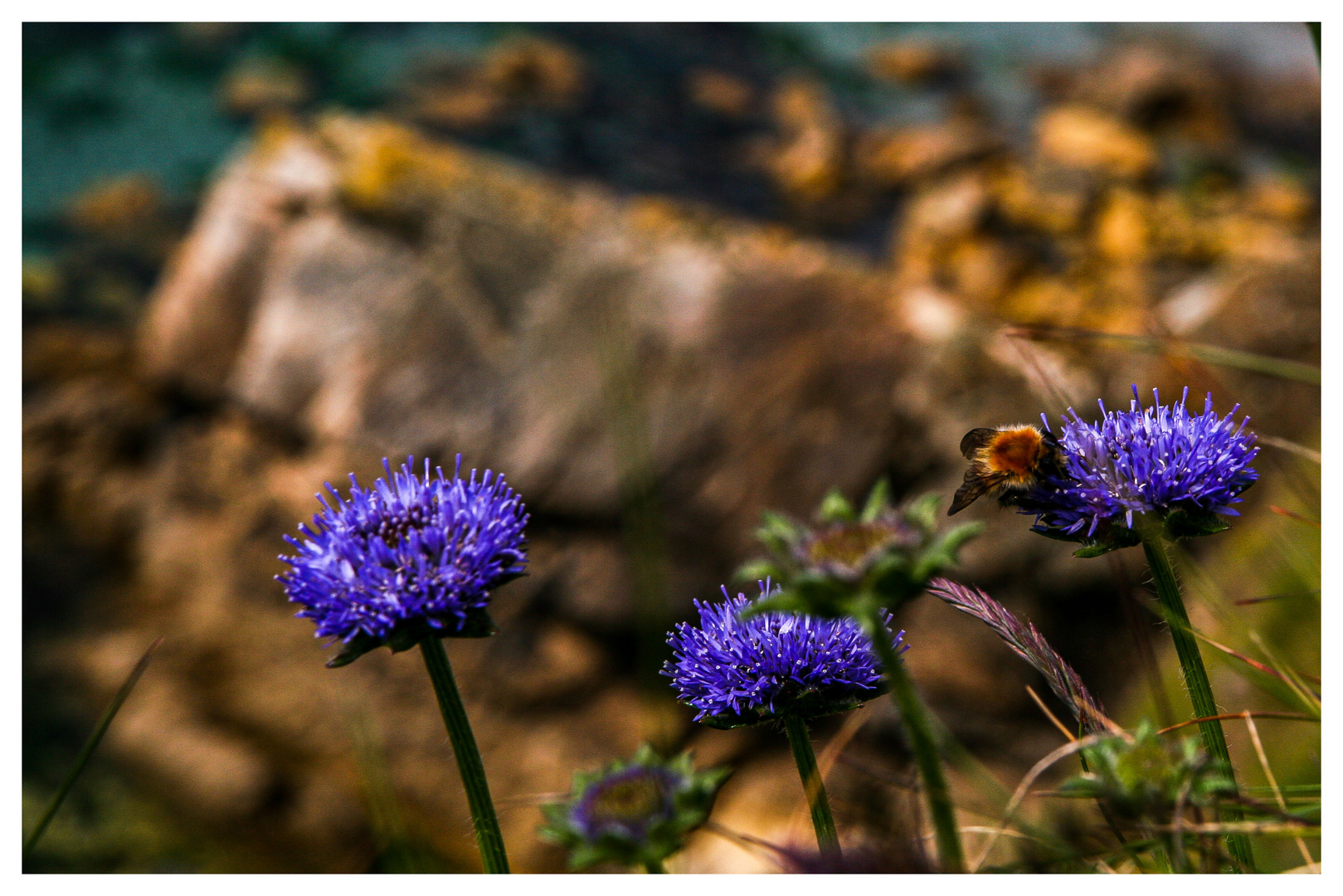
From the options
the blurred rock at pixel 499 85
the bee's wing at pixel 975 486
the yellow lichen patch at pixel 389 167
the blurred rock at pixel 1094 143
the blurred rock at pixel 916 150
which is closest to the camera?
the bee's wing at pixel 975 486

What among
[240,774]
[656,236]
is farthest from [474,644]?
[656,236]

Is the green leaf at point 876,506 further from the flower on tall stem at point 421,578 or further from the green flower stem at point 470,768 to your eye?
the green flower stem at point 470,768

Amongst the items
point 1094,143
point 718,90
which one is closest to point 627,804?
point 718,90

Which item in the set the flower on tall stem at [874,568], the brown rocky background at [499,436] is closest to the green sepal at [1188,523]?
the flower on tall stem at [874,568]

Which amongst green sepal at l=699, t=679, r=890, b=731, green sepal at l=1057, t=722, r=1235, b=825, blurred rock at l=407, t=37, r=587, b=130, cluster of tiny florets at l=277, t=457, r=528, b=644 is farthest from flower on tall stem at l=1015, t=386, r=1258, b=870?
blurred rock at l=407, t=37, r=587, b=130

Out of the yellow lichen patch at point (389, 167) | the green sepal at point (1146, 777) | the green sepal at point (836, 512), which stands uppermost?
the yellow lichen patch at point (389, 167)

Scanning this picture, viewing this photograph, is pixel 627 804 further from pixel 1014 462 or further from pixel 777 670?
pixel 1014 462
